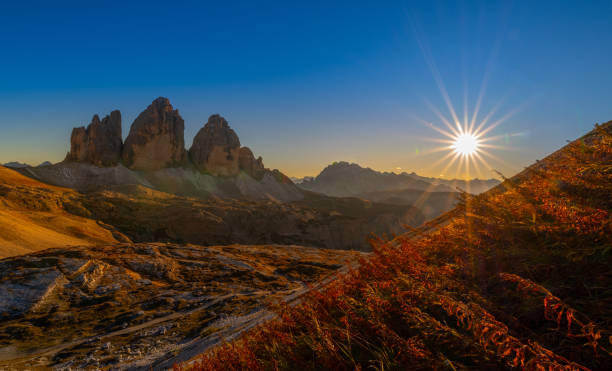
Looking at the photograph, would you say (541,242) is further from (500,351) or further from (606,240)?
(500,351)

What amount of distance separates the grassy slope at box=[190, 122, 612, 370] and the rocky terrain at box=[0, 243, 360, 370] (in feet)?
11.1

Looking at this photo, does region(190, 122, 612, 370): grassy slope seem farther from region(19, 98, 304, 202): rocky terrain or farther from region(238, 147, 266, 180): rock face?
region(238, 147, 266, 180): rock face

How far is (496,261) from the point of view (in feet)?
11.1

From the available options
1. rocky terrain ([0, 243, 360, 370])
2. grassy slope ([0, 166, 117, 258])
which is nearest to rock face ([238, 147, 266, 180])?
grassy slope ([0, 166, 117, 258])

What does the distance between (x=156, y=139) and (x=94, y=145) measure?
20.7 metres

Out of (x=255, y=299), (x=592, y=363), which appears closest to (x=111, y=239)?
(x=255, y=299)

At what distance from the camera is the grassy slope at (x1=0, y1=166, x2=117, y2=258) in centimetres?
2891

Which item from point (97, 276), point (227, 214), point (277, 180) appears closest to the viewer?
point (97, 276)

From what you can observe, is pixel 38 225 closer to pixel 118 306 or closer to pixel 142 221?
pixel 142 221

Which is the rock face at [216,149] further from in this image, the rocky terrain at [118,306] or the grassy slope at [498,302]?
the grassy slope at [498,302]

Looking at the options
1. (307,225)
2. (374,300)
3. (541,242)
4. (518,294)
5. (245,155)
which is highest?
(245,155)

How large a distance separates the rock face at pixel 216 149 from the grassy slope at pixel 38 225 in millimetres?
71643

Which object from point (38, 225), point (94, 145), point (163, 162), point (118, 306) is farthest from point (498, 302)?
point (163, 162)

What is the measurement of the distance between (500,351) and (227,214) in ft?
232
